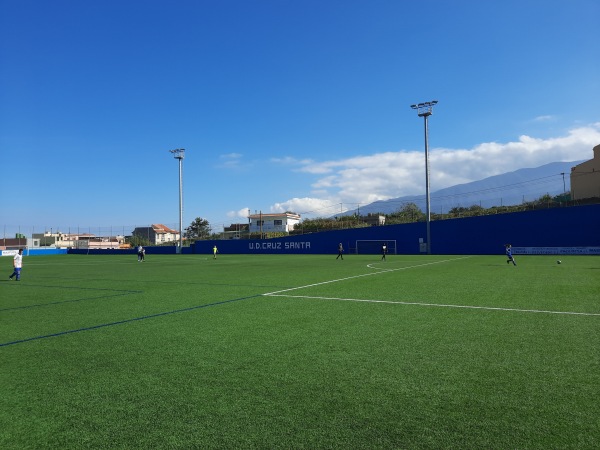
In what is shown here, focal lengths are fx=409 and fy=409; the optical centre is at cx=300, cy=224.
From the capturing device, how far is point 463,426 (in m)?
3.60

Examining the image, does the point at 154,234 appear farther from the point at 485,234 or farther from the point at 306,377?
the point at 306,377

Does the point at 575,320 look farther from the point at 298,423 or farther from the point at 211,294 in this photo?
the point at 211,294

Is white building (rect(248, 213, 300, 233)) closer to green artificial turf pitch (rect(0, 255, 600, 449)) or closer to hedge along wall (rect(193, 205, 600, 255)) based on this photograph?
hedge along wall (rect(193, 205, 600, 255))

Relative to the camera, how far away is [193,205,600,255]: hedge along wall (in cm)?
4081

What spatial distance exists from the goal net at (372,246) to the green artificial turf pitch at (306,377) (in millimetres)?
42144

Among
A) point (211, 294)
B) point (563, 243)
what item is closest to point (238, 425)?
point (211, 294)

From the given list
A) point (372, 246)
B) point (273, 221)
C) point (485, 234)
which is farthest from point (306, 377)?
point (273, 221)

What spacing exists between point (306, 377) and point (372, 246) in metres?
49.9

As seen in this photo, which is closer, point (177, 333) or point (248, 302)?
point (177, 333)

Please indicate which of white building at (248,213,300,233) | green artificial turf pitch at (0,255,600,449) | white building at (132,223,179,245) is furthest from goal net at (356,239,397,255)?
white building at (132,223,179,245)

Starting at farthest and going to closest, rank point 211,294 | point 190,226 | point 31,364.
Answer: point 190,226, point 211,294, point 31,364

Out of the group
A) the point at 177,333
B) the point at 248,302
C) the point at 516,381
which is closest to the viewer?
the point at 516,381

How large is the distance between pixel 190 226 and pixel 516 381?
10346 cm

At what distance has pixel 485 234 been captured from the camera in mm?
45844
